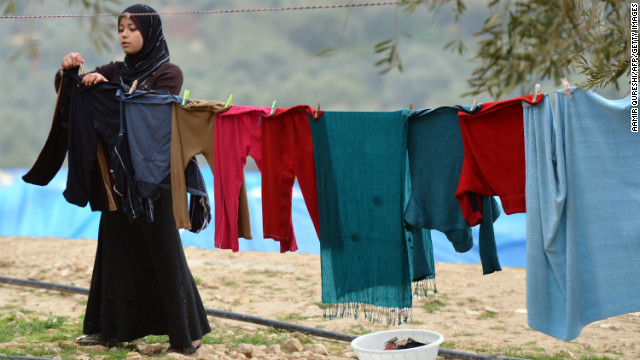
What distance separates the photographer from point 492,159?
3551 millimetres

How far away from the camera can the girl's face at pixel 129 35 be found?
14.1 feet

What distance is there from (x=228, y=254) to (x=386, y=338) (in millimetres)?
4308

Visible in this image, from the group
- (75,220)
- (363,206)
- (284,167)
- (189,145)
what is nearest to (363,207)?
(363,206)

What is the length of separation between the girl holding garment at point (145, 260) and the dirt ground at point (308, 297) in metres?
1.28

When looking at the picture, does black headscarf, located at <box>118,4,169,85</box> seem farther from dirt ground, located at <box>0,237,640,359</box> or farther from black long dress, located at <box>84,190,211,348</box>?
dirt ground, located at <box>0,237,640,359</box>

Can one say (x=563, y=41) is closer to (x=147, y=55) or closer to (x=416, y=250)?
(x=416, y=250)

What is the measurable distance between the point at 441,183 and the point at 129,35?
6.63 feet

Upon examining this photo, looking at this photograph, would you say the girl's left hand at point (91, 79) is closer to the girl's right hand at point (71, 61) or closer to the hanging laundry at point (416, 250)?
the girl's right hand at point (71, 61)

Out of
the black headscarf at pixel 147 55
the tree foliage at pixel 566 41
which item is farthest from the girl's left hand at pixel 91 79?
the tree foliage at pixel 566 41

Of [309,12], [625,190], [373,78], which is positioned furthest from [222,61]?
[625,190]

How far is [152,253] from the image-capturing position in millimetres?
4367

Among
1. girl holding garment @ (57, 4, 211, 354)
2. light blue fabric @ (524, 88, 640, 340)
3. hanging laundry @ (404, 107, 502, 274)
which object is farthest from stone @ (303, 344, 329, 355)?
light blue fabric @ (524, 88, 640, 340)

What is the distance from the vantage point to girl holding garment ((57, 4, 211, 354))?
433cm

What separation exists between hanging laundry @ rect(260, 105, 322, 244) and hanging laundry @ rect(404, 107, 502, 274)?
1.77ft
